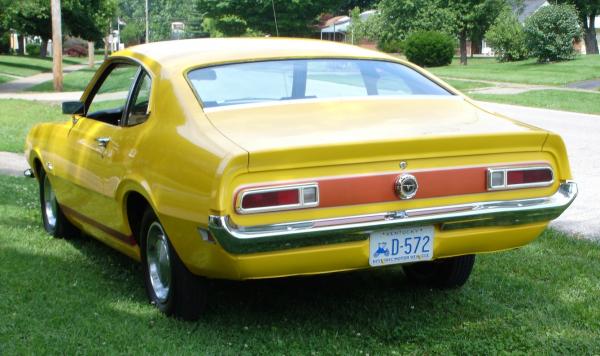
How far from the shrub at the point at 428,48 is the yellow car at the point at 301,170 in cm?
3824

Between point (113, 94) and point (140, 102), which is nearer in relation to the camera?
point (140, 102)

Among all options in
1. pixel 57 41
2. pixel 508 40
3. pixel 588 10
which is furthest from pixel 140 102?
pixel 588 10

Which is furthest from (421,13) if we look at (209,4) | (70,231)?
(70,231)

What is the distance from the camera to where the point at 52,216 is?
23.1 feet

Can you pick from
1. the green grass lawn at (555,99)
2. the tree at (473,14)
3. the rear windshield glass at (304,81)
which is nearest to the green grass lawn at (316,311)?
the rear windshield glass at (304,81)

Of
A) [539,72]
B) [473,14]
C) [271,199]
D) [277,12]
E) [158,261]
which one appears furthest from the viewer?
[277,12]

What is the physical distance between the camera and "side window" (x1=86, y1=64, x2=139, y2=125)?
18.8 feet

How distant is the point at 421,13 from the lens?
5184 centimetres

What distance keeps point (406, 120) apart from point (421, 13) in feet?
160

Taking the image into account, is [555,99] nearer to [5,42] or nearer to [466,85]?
[466,85]

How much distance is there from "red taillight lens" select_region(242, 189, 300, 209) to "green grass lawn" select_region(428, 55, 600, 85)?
87.1 ft

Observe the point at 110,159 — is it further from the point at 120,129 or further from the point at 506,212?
the point at 506,212

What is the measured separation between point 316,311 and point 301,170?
1286 millimetres

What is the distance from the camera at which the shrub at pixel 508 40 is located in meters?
43.6
